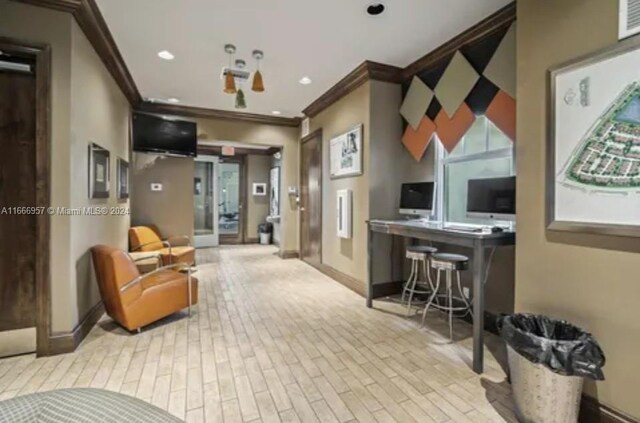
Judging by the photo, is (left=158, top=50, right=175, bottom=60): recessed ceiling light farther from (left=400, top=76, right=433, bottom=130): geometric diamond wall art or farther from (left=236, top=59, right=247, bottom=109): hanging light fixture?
(left=400, top=76, right=433, bottom=130): geometric diamond wall art

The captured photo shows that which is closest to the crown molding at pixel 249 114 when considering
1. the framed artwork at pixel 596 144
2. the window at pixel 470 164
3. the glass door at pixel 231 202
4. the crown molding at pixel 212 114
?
the crown molding at pixel 212 114

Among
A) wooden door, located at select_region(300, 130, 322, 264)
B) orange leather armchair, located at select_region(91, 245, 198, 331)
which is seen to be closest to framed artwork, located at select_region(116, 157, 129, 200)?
orange leather armchair, located at select_region(91, 245, 198, 331)

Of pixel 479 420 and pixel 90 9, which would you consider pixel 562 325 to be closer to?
pixel 479 420

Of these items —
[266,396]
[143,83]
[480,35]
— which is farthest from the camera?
[143,83]

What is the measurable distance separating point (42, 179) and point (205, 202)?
18.9ft

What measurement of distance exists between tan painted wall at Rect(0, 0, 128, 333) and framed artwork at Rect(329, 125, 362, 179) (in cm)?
296

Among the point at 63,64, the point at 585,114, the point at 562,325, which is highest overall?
the point at 63,64

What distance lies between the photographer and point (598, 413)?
5.83ft

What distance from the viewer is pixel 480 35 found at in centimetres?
310

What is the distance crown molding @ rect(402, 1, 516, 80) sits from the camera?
281cm

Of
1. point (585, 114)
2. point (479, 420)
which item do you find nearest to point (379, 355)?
point (479, 420)

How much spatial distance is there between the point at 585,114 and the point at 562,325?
4.01 feet

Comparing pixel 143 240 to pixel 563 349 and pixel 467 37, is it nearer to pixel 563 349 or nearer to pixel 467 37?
pixel 467 37

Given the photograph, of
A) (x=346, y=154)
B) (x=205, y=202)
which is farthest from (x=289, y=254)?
(x=346, y=154)
